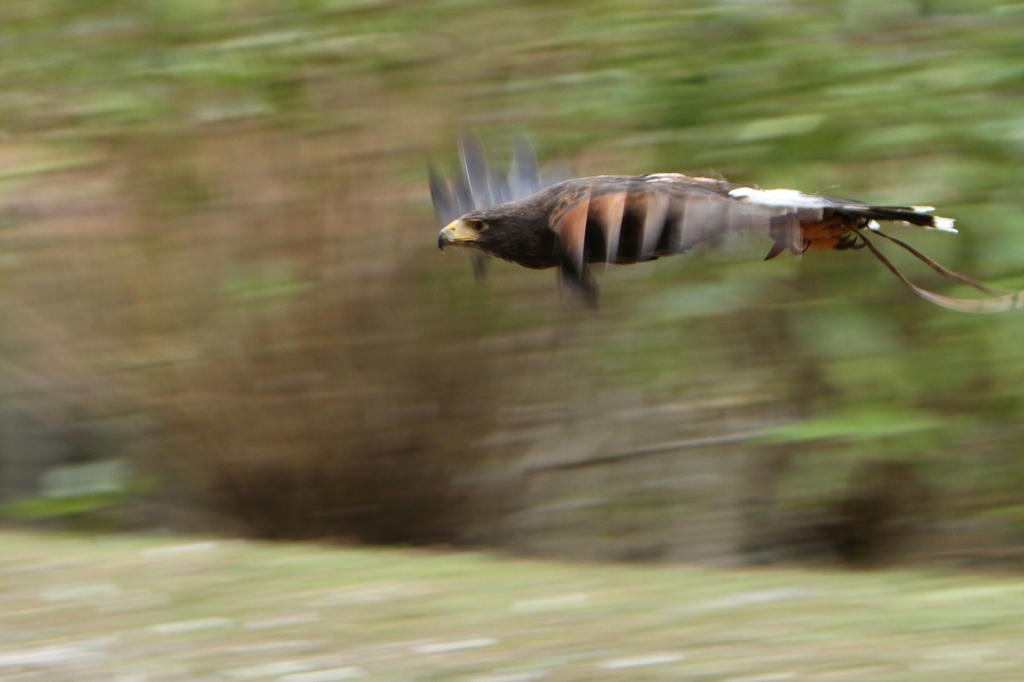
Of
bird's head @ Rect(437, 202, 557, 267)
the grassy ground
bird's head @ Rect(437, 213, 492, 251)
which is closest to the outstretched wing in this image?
bird's head @ Rect(437, 202, 557, 267)

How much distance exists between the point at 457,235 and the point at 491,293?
6.60ft

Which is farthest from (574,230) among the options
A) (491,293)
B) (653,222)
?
(491,293)

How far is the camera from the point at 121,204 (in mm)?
5805

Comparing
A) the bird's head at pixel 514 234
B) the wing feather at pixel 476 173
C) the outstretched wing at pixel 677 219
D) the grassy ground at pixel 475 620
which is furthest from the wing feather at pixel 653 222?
the grassy ground at pixel 475 620

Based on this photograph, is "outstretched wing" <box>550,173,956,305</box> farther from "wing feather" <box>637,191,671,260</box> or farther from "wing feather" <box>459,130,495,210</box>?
"wing feather" <box>459,130,495,210</box>

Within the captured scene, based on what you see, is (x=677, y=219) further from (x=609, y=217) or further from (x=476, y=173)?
(x=476, y=173)

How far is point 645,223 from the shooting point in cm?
284

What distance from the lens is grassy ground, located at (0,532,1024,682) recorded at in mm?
3801

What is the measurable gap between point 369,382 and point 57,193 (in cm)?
163

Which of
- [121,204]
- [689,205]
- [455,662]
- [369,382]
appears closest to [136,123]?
[121,204]

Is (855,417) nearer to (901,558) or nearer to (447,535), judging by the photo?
(901,558)

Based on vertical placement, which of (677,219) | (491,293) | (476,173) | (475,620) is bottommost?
(475,620)

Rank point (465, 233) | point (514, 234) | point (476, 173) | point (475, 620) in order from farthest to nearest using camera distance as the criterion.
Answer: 1. point (475, 620)
2. point (476, 173)
3. point (465, 233)
4. point (514, 234)

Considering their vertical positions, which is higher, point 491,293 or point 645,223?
point 645,223
